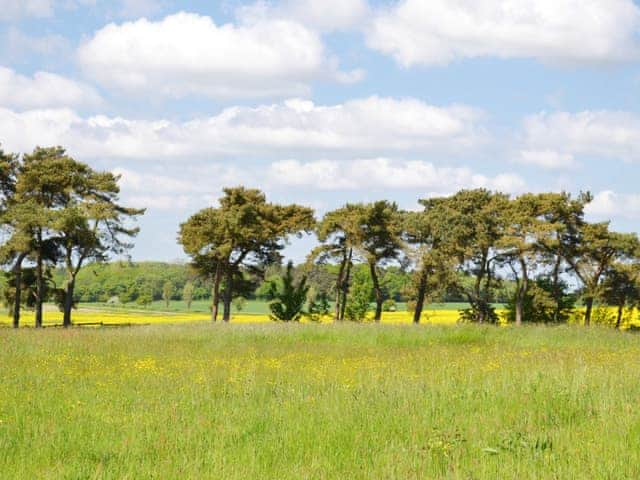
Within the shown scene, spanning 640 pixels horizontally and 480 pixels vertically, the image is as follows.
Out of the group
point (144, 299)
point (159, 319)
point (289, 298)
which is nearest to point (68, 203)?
point (289, 298)

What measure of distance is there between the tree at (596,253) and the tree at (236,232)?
69.5 feet

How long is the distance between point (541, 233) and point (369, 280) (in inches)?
1244

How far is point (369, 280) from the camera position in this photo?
80375mm

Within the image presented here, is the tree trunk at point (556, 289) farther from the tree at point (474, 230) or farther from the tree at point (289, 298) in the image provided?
the tree at point (289, 298)

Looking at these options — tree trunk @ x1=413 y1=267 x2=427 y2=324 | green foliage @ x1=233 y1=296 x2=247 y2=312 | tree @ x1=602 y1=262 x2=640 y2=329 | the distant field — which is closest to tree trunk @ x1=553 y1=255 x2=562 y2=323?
tree @ x1=602 y1=262 x2=640 y2=329

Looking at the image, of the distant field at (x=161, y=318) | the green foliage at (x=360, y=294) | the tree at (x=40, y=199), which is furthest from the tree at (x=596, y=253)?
the tree at (x=40, y=199)

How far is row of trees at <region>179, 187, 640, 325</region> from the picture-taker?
50.8 metres

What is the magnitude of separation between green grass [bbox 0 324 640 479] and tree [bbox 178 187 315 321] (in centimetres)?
3224

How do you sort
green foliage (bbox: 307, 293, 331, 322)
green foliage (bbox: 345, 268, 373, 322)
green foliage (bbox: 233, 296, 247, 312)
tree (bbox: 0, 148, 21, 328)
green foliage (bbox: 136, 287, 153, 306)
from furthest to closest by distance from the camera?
green foliage (bbox: 136, 287, 153, 306) < green foliage (bbox: 233, 296, 247, 312) < green foliage (bbox: 345, 268, 373, 322) < green foliage (bbox: 307, 293, 331, 322) < tree (bbox: 0, 148, 21, 328)

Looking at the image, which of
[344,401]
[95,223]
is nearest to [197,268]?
[95,223]

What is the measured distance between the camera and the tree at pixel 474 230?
5088 centimetres

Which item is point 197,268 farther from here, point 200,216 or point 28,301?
point 28,301

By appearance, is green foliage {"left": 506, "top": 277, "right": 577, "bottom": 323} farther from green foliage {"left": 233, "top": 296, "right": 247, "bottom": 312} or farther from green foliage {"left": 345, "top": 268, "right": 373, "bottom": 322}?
green foliage {"left": 233, "top": 296, "right": 247, "bottom": 312}

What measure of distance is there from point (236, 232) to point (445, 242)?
49.7 ft
